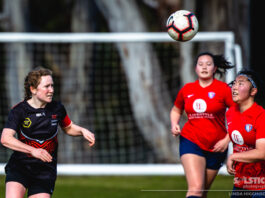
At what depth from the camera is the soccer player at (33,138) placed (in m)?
5.05

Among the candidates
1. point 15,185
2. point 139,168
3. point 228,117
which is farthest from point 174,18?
point 139,168

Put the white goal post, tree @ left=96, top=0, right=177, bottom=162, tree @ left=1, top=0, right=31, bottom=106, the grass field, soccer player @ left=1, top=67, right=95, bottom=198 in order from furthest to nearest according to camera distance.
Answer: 1. tree @ left=1, top=0, right=31, bottom=106
2. tree @ left=96, top=0, right=177, bottom=162
3. the white goal post
4. the grass field
5. soccer player @ left=1, top=67, right=95, bottom=198

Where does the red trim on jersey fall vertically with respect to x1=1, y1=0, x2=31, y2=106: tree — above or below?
below

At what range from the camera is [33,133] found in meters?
5.20

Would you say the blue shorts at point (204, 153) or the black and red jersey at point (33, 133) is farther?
the blue shorts at point (204, 153)

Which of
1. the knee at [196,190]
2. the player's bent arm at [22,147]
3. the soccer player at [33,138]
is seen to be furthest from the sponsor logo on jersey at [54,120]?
the knee at [196,190]

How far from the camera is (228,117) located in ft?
16.8

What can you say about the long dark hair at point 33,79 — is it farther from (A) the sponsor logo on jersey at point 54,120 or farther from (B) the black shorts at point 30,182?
(B) the black shorts at point 30,182

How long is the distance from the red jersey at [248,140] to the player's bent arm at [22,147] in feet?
5.60

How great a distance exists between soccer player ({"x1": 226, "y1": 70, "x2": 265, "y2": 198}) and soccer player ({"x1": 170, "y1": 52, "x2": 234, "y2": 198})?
83 centimetres

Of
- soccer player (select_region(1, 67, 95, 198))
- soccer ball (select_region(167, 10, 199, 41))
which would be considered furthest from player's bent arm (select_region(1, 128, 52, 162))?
soccer ball (select_region(167, 10, 199, 41))

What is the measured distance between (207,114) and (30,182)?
2.07m

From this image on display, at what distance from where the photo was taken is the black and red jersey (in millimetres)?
5164

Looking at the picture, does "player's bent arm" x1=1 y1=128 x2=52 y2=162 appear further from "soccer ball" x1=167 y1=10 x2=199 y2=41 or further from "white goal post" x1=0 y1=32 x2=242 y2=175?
"white goal post" x1=0 y1=32 x2=242 y2=175
